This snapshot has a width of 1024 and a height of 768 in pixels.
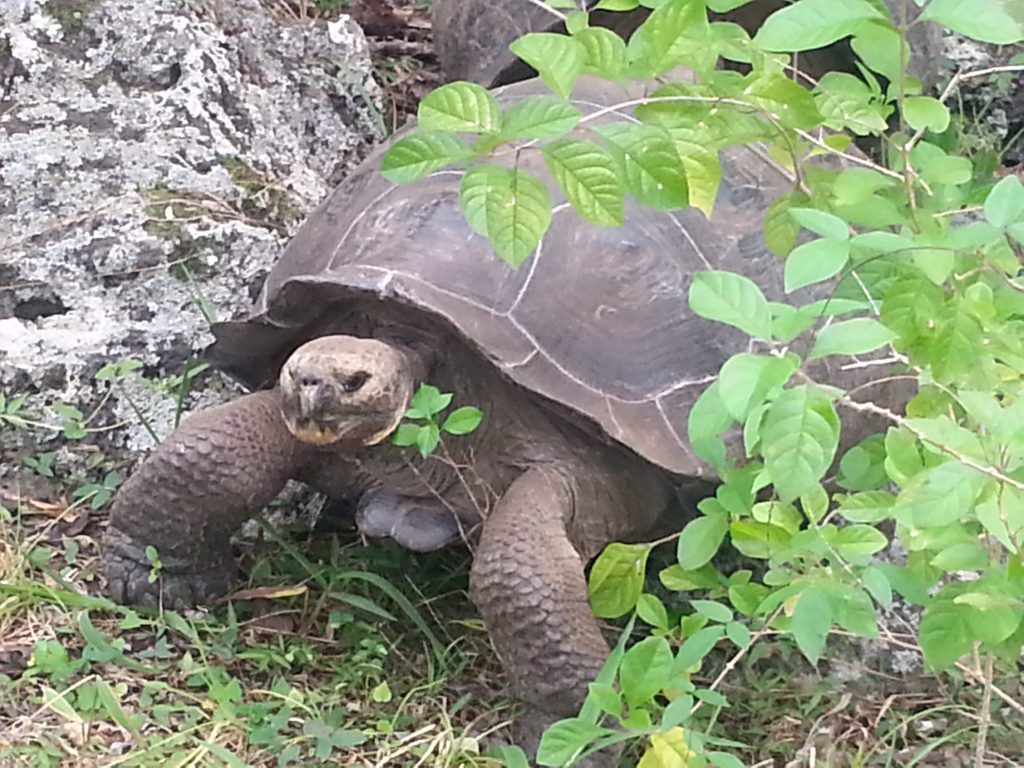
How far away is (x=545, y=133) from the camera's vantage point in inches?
57.4

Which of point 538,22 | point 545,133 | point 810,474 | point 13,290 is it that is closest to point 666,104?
point 545,133

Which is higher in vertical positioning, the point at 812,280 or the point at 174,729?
the point at 812,280

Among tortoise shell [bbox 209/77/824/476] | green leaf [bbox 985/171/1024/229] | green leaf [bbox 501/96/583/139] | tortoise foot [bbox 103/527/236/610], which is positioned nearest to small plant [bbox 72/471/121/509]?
tortoise foot [bbox 103/527/236/610]

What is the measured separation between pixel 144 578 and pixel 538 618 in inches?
A: 32.6

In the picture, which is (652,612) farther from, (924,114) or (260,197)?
(260,197)

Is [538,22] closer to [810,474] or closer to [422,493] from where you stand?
→ [422,493]

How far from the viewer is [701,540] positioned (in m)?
2.01

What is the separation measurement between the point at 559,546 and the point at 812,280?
39.8 inches

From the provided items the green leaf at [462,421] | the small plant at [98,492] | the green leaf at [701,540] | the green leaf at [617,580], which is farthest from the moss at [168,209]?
the green leaf at [701,540]

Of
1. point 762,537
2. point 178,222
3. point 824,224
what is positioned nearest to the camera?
point 824,224

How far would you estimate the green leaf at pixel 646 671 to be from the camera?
184 cm

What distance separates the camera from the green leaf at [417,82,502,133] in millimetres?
1484

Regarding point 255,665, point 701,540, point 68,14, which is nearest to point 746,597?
point 701,540

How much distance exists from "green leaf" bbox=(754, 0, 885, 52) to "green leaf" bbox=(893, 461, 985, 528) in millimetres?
504
